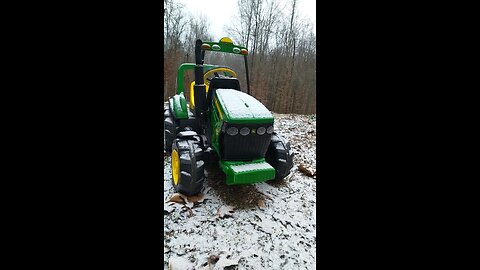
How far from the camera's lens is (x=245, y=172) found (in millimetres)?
2609

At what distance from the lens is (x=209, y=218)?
8.30 feet

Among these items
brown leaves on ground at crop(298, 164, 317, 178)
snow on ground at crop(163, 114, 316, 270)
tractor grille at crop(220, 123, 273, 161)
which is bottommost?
snow on ground at crop(163, 114, 316, 270)

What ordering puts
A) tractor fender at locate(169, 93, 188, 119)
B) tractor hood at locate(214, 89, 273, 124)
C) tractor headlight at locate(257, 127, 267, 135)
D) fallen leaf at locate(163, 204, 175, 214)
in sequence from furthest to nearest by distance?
1. tractor fender at locate(169, 93, 188, 119)
2. tractor headlight at locate(257, 127, 267, 135)
3. tractor hood at locate(214, 89, 273, 124)
4. fallen leaf at locate(163, 204, 175, 214)

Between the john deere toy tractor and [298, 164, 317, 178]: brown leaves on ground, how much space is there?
881 millimetres

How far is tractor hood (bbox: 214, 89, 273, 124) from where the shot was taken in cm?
265

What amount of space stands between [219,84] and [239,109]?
2.37 feet

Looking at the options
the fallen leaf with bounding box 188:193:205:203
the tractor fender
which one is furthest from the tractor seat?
the fallen leaf with bounding box 188:193:205:203

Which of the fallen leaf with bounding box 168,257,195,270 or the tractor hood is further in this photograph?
the tractor hood

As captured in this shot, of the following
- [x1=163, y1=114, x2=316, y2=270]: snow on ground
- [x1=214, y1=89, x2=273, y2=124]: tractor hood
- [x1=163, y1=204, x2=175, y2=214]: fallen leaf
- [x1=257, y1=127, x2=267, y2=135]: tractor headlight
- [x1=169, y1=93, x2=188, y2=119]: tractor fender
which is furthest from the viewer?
[x1=169, y1=93, x2=188, y2=119]: tractor fender

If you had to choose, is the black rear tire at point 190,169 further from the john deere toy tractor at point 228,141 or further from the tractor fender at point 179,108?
the tractor fender at point 179,108

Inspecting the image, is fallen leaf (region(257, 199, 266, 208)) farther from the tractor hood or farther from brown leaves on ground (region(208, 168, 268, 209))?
the tractor hood
